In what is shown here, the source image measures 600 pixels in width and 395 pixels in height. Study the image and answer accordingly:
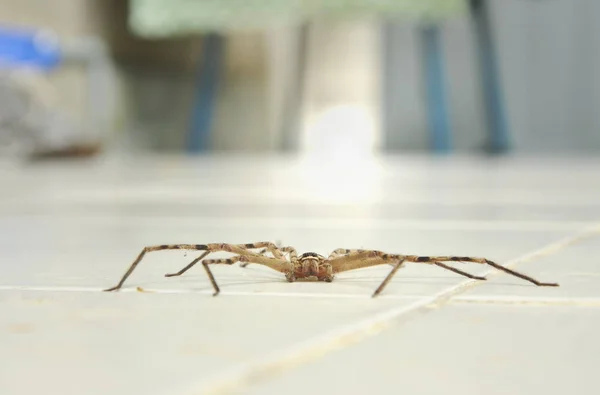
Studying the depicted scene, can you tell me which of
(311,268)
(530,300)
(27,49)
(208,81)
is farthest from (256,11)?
(530,300)

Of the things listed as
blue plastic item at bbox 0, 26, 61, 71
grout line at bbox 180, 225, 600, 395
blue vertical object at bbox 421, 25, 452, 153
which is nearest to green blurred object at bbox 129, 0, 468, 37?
blue vertical object at bbox 421, 25, 452, 153

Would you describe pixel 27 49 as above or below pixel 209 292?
above

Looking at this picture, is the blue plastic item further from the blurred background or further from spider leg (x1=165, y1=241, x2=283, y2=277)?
spider leg (x1=165, y1=241, x2=283, y2=277)

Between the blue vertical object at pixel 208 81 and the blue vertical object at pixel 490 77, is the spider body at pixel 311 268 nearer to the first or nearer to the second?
the blue vertical object at pixel 490 77

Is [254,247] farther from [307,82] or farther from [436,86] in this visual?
[307,82]

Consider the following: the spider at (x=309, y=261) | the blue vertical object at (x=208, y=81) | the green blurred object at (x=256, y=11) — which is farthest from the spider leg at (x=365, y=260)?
the blue vertical object at (x=208, y=81)

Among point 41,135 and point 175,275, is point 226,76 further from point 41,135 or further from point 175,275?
point 175,275
